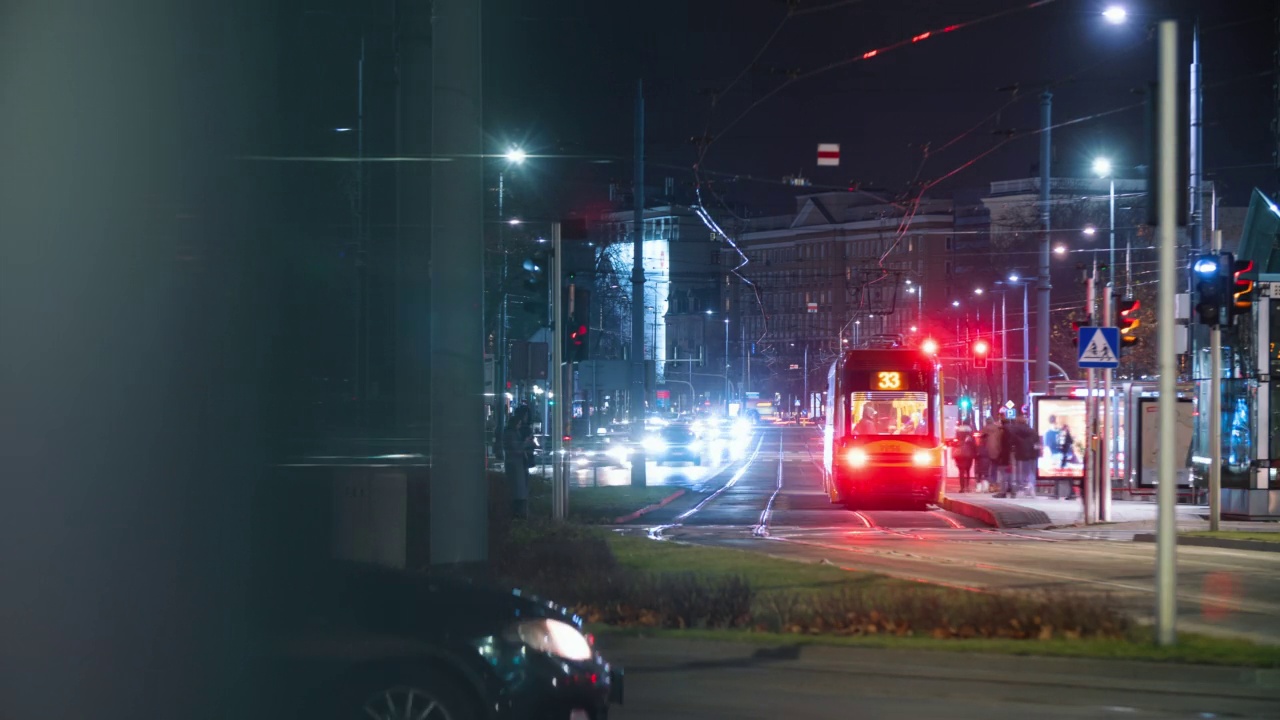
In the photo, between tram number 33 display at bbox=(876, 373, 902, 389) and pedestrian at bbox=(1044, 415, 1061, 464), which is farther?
pedestrian at bbox=(1044, 415, 1061, 464)

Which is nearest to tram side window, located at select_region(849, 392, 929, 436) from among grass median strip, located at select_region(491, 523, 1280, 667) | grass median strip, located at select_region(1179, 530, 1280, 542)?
grass median strip, located at select_region(1179, 530, 1280, 542)

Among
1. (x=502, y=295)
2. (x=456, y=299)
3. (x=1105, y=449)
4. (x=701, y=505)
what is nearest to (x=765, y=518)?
(x=701, y=505)

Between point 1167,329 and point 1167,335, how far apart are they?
61 millimetres

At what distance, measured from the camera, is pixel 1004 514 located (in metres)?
27.4

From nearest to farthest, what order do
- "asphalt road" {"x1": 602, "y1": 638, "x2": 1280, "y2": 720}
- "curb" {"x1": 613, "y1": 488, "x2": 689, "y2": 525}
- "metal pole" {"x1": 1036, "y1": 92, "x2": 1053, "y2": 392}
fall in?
"asphalt road" {"x1": 602, "y1": 638, "x2": 1280, "y2": 720}
"curb" {"x1": 613, "y1": 488, "x2": 689, "y2": 525}
"metal pole" {"x1": 1036, "y1": 92, "x2": 1053, "y2": 392}

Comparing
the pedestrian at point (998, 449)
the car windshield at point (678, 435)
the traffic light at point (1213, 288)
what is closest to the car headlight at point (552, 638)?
the traffic light at point (1213, 288)

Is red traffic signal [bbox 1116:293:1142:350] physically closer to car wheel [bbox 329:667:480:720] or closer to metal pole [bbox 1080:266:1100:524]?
metal pole [bbox 1080:266:1100:524]

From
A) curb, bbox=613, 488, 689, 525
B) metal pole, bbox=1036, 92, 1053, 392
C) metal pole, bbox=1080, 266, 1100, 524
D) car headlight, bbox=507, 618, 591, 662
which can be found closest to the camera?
car headlight, bbox=507, 618, 591, 662

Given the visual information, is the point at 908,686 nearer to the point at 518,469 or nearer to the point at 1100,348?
the point at 518,469

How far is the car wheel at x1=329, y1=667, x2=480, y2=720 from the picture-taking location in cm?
626

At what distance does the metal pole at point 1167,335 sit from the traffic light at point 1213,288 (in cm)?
1205

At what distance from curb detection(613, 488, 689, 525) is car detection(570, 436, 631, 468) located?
16.3m

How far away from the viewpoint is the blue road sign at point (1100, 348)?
23062mm

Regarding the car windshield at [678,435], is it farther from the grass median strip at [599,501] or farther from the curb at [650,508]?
the grass median strip at [599,501]
